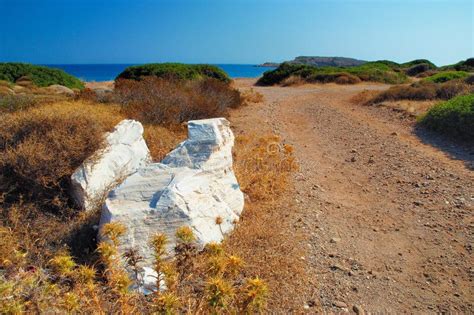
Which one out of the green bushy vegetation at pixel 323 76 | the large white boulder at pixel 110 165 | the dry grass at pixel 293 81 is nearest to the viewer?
the large white boulder at pixel 110 165

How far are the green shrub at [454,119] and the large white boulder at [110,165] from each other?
6890mm

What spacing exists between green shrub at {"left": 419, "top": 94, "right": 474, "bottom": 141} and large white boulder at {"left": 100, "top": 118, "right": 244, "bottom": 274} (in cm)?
612

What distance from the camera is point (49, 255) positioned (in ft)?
11.0

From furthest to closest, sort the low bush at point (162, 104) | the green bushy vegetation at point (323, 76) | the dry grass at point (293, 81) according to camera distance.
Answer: the dry grass at point (293, 81)
the green bushy vegetation at point (323, 76)
the low bush at point (162, 104)

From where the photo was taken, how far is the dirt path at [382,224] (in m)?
3.10

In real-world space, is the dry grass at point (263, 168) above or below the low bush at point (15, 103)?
below

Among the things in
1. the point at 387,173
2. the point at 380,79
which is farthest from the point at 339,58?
the point at 387,173

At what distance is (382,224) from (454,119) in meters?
5.64

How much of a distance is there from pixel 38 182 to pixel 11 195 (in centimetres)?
33

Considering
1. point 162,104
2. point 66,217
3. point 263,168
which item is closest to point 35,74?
point 162,104

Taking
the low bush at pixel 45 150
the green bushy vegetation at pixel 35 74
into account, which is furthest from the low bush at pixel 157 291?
the green bushy vegetation at pixel 35 74

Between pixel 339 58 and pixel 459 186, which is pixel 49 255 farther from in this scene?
pixel 339 58

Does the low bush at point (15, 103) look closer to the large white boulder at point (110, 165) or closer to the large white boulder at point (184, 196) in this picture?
the large white boulder at point (110, 165)

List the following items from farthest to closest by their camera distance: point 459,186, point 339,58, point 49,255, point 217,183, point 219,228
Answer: point 339,58 → point 459,186 → point 217,183 → point 219,228 → point 49,255
